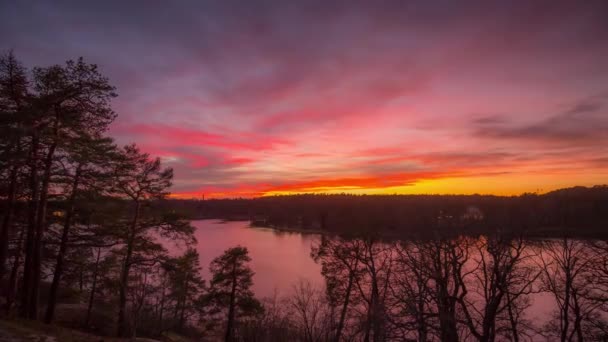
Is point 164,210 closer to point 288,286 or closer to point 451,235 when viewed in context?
point 451,235

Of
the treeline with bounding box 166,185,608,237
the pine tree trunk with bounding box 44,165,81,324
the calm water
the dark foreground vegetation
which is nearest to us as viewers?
the dark foreground vegetation

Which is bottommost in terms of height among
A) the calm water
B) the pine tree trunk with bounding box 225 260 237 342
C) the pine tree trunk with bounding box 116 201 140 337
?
the calm water

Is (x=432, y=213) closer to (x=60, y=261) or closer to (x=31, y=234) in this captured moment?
(x=60, y=261)

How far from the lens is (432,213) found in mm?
42656

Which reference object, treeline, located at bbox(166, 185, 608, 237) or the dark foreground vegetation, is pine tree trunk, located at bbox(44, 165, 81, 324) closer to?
the dark foreground vegetation

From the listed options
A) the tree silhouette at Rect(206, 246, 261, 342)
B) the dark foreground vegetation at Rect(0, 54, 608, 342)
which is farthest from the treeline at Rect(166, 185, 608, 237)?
the tree silhouette at Rect(206, 246, 261, 342)

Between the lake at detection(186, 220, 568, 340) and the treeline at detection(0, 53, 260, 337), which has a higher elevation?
the treeline at detection(0, 53, 260, 337)

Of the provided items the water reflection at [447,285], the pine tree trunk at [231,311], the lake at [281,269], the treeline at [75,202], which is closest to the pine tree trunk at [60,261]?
the treeline at [75,202]

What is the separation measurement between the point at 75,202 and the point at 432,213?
40145mm

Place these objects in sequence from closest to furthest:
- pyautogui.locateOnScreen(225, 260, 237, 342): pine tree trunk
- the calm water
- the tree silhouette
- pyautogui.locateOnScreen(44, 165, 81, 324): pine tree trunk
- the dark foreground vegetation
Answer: the dark foreground vegetation → pyautogui.locateOnScreen(44, 165, 81, 324): pine tree trunk → pyautogui.locateOnScreen(225, 260, 237, 342): pine tree trunk → the tree silhouette → the calm water

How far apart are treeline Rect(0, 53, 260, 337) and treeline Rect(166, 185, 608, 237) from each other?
7.81ft

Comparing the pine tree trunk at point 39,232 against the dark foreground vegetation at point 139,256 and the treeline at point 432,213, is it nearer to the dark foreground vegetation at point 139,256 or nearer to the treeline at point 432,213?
the dark foreground vegetation at point 139,256

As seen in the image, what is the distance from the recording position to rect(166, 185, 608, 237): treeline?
63.9 feet

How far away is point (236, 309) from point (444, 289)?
43.4 ft
